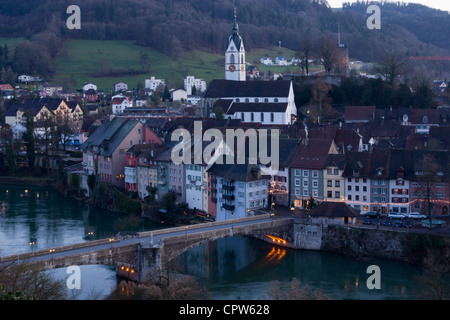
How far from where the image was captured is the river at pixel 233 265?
76.3 feet

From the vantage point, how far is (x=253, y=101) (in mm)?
55938

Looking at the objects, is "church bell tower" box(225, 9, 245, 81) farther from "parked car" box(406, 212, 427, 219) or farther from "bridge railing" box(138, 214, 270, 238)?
"parked car" box(406, 212, 427, 219)

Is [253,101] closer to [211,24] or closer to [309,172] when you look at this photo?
[309,172]

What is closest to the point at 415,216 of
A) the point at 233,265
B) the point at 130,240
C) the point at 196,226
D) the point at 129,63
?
the point at 233,265

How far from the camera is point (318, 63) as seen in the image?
203ft

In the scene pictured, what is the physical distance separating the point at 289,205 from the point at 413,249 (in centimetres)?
816

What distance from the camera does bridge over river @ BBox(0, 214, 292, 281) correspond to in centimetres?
2231

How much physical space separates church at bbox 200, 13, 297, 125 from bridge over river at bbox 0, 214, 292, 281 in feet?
81.9

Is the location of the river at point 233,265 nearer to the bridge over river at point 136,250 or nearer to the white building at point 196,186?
the bridge over river at point 136,250

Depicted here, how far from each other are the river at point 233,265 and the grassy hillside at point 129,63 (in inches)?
2359

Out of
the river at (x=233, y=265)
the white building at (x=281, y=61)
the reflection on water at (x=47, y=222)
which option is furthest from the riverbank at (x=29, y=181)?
the white building at (x=281, y=61)

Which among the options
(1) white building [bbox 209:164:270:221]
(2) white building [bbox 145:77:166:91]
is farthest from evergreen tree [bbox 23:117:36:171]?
(2) white building [bbox 145:77:166:91]

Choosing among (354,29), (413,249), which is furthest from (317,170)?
(354,29)
